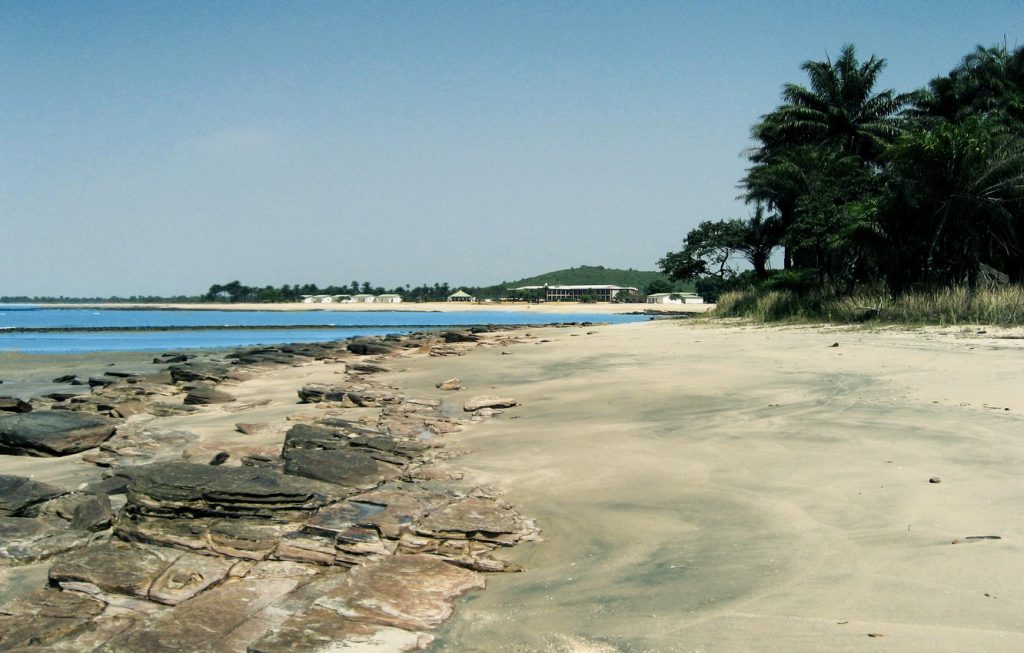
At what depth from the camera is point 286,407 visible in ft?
31.7

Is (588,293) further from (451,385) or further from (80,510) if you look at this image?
(80,510)

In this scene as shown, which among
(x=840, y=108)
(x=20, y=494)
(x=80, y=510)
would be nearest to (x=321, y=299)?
(x=840, y=108)

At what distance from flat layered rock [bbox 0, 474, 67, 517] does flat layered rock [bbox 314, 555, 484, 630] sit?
2.61 m

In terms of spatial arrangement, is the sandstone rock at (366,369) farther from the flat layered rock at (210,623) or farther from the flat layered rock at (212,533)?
the flat layered rock at (210,623)

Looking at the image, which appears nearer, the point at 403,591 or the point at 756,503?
the point at 403,591

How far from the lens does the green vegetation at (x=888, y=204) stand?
17297mm

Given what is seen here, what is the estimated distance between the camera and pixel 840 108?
33.9 m

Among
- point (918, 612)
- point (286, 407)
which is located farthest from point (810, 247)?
point (918, 612)

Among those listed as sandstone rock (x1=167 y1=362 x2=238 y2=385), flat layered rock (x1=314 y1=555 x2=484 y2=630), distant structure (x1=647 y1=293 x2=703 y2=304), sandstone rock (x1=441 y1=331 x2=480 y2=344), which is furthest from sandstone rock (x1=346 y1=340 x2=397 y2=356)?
distant structure (x1=647 y1=293 x2=703 y2=304)

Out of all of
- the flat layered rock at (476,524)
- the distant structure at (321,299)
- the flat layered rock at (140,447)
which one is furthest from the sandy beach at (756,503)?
the distant structure at (321,299)

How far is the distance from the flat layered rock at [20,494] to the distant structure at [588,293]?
123941 millimetres

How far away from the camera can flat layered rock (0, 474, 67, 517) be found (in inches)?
183

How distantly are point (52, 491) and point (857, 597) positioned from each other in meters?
5.02

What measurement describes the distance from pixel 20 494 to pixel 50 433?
2.49m
